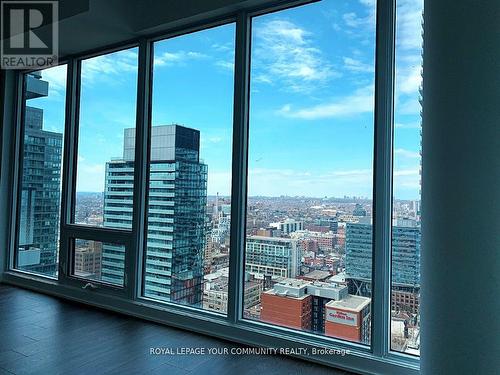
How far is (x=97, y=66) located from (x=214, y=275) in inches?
107

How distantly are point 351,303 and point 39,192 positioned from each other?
393 centimetres

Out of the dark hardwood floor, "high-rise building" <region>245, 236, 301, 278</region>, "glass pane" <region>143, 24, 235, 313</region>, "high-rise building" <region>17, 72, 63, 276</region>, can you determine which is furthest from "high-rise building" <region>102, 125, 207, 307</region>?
"high-rise building" <region>17, 72, 63, 276</region>

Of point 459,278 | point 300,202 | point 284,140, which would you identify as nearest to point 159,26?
point 284,140

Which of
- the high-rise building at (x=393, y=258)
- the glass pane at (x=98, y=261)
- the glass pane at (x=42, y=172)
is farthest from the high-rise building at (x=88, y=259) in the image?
the high-rise building at (x=393, y=258)

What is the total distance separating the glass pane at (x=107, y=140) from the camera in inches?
143

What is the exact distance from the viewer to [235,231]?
2.91 meters

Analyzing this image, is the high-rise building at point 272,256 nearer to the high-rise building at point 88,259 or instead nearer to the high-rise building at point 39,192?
the high-rise building at point 88,259

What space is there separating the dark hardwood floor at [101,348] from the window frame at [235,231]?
0.47 feet

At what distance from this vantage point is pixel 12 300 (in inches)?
146

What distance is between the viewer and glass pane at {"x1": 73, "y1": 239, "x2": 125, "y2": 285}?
3594mm

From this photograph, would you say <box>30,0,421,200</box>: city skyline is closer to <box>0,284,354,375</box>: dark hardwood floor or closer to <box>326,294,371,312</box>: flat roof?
<box>326,294,371,312</box>: flat roof

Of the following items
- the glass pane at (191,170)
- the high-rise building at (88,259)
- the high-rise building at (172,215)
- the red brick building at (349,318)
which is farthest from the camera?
the high-rise building at (88,259)

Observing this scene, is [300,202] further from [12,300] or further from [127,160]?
[12,300]

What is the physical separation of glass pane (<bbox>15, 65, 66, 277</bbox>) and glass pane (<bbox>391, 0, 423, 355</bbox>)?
3690 mm
